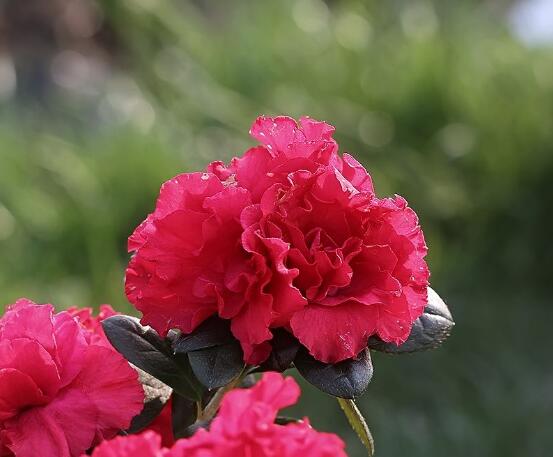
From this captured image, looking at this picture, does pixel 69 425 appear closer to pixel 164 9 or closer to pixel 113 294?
pixel 113 294

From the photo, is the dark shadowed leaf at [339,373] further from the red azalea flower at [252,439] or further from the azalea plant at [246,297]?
the red azalea flower at [252,439]

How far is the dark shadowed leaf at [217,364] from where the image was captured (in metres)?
0.83

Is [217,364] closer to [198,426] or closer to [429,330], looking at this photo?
[198,426]

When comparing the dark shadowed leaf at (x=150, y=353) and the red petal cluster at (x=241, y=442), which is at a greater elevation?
the red petal cluster at (x=241, y=442)

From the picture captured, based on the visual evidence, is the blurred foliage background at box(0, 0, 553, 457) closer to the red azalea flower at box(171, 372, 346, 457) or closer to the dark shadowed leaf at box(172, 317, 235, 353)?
the dark shadowed leaf at box(172, 317, 235, 353)

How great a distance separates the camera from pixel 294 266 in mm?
850

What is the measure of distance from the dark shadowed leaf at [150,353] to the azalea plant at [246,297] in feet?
0.06

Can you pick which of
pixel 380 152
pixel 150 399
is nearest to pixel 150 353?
pixel 150 399

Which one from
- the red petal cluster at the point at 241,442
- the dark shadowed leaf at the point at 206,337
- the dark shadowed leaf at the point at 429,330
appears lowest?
the dark shadowed leaf at the point at 206,337

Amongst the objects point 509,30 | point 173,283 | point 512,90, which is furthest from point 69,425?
point 509,30

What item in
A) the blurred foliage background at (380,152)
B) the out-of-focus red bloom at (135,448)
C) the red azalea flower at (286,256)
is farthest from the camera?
the blurred foliage background at (380,152)

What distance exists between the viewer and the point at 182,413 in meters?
0.99

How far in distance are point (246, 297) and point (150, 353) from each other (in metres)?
0.12

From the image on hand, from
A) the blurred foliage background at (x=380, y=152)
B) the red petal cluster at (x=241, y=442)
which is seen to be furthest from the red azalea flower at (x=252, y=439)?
the blurred foliage background at (x=380, y=152)
